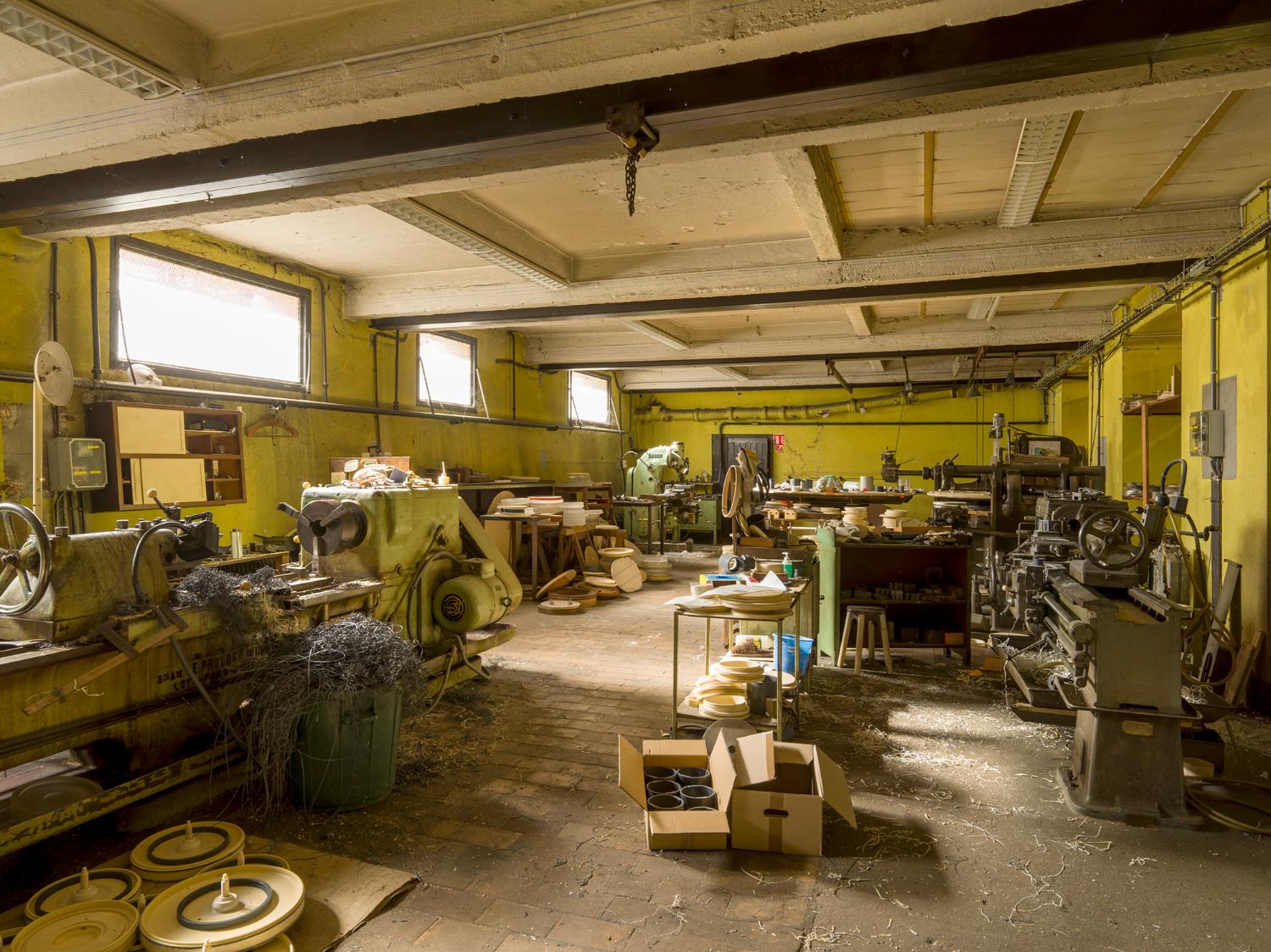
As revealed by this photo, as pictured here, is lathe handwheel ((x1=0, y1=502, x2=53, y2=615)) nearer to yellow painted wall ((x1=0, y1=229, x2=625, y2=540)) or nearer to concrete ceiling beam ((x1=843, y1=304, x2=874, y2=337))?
yellow painted wall ((x1=0, y1=229, x2=625, y2=540))

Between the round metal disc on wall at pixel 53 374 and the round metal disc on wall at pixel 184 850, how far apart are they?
8.02 feet

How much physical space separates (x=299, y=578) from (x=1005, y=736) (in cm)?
381

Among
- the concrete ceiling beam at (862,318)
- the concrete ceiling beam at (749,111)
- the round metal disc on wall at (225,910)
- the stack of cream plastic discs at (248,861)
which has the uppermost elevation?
the concrete ceiling beam at (862,318)

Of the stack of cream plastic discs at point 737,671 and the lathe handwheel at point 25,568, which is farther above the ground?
the lathe handwheel at point 25,568

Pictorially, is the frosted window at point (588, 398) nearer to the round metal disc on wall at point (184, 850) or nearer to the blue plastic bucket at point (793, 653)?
the blue plastic bucket at point (793, 653)

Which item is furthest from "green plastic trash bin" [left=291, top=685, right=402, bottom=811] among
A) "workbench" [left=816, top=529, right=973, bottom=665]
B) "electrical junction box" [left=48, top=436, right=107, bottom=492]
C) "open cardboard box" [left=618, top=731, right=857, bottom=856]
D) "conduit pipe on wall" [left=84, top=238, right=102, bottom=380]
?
"workbench" [left=816, top=529, right=973, bottom=665]

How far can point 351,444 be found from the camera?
256 inches

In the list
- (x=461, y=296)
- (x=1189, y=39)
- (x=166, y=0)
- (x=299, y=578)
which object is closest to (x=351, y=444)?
(x=461, y=296)

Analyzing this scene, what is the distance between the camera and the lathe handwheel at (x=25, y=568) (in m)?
2.36

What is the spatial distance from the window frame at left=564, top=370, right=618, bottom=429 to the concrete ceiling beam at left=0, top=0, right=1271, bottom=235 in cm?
711

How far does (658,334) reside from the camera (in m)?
8.07

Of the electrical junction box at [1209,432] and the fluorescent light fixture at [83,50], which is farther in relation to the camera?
the electrical junction box at [1209,432]

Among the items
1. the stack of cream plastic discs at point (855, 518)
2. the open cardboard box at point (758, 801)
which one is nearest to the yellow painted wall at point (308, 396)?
the open cardboard box at point (758, 801)

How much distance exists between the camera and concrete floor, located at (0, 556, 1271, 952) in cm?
226
